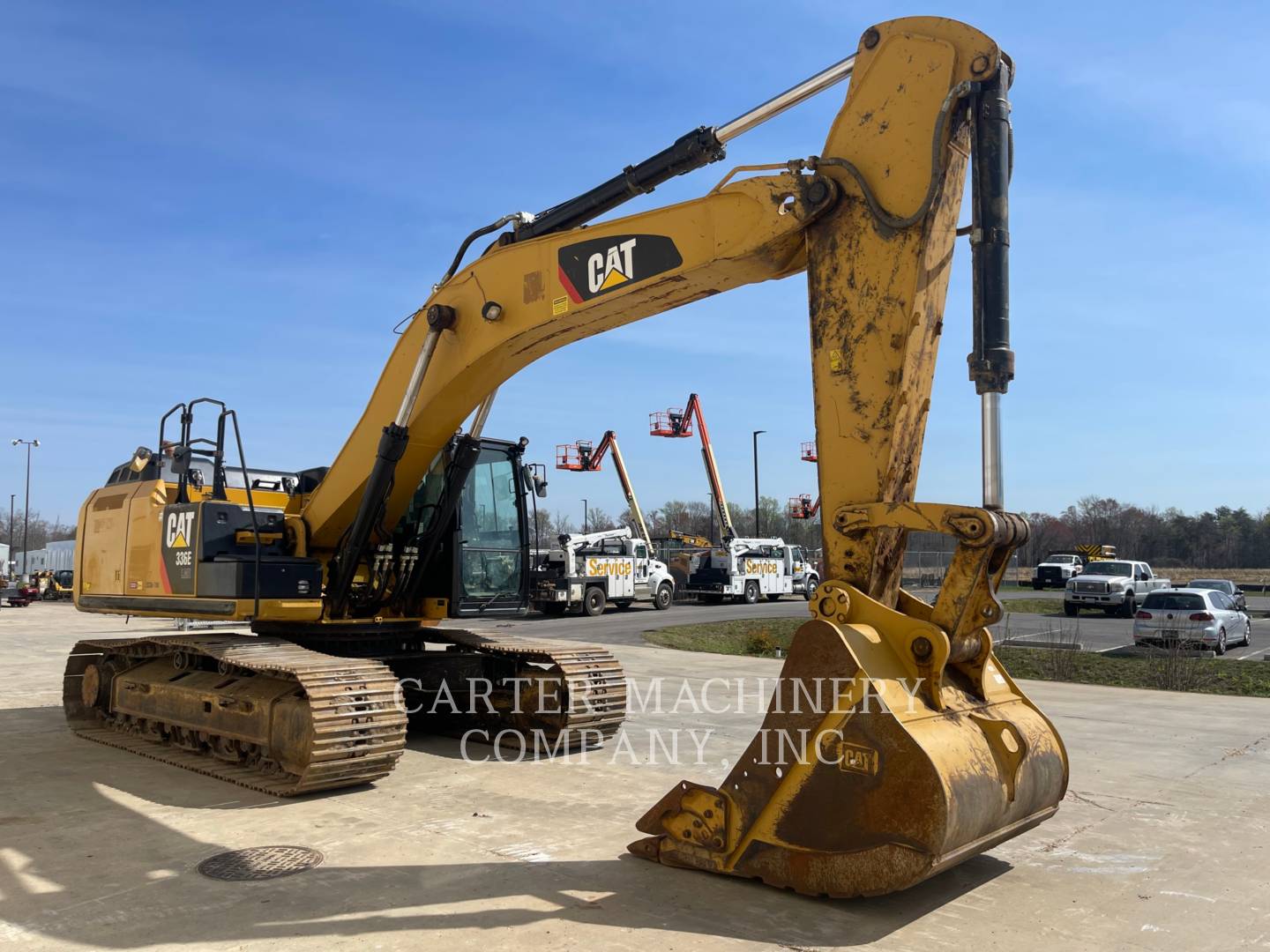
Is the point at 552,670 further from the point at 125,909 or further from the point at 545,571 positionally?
the point at 545,571

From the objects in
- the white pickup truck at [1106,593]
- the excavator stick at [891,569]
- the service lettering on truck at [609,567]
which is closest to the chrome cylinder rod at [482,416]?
the excavator stick at [891,569]

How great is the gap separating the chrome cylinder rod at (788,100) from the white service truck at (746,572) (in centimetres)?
2881

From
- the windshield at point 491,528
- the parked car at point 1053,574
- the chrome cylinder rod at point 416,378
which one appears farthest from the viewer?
the parked car at point 1053,574

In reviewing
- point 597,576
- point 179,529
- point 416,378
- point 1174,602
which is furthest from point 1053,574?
point 179,529

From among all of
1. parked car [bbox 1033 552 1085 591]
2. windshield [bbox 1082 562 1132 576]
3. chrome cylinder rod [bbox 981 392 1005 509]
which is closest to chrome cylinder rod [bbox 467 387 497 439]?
chrome cylinder rod [bbox 981 392 1005 509]

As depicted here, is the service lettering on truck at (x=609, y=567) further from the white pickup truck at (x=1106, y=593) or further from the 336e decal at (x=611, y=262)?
the 336e decal at (x=611, y=262)

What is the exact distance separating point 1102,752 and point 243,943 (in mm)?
7410

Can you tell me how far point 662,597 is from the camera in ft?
106

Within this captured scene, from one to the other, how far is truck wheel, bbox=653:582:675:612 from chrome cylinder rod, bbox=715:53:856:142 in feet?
85.9

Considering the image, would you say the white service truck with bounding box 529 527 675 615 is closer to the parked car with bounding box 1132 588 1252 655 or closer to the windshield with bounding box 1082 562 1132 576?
the windshield with bounding box 1082 562 1132 576

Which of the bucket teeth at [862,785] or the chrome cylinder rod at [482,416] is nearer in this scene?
the bucket teeth at [862,785]

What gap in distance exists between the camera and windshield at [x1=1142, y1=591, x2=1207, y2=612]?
65.8 feet

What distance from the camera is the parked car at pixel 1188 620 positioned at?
19.3m

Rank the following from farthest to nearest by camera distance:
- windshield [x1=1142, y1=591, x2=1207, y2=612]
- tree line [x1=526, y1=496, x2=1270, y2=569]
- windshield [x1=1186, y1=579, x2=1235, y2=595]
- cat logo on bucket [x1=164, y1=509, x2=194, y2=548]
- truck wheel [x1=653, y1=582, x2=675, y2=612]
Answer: tree line [x1=526, y1=496, x2=1270, y2=569] → truck wheel [x1=653, y1=582, x2=675, y2=612] → windshield [x1=1186, y1=579, x2=1235, y2=595] → windshield [x1=1142, y1=591, x2=1207, y2=612] → cat logo on bucket [x1=164, y1=509, x2=194, y2=548]
